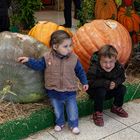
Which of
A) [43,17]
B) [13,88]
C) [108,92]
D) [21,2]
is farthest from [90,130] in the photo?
[43,17]

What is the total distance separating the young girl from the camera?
3.34 meters

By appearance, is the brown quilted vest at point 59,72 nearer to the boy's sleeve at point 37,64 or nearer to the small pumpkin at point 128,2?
the boy's sleeve at point 37,64

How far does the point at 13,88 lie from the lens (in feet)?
11.4

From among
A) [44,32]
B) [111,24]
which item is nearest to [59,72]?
[44,32]

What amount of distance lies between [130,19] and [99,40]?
0.91 m

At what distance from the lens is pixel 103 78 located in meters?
3.61

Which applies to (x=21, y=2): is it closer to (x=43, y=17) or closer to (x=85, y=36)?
(x=85, y=36)

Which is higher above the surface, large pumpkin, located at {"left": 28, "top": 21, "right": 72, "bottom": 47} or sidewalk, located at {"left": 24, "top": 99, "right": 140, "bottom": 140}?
large pumpkin, located at {"left": 28, "top": 21, "right": 72, "bottom": 47}

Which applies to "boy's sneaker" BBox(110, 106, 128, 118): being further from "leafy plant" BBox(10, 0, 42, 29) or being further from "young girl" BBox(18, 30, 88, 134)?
"leafy plant" BBox(10, 0, 42, 29)

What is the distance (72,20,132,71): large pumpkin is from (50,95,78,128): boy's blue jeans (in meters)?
0.83

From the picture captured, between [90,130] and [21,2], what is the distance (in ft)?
10.4

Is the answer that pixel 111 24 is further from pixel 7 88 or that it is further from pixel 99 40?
pixel 7 88

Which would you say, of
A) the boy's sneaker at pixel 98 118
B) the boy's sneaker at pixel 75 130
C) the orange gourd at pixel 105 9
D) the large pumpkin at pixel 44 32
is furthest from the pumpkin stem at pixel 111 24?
the boy's sneaker at pixel 75 130

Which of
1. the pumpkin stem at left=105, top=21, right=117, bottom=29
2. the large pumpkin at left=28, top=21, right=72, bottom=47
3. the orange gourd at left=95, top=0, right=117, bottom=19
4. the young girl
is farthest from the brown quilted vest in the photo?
the orange gourd at left=95, top=0, right=117, bottom=19
